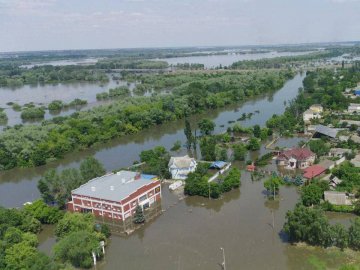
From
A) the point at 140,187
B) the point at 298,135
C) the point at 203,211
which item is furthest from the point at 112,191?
the point at 298,135

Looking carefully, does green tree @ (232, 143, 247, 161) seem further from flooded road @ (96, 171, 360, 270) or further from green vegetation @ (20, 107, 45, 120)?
green vegetation @ (20, 107, 45, 120)

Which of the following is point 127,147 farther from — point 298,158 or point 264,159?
point 298,158

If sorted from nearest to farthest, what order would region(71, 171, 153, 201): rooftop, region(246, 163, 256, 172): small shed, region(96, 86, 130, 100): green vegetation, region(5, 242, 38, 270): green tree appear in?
region(5, 242, 38, 270): green tree
region(71, 171, 153, 201): rooftop
region(246, 163, 256, 172): small shed
region(96, 86, 130, 100): green vegetation

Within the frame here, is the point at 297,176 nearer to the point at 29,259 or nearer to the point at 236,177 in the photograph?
the point at 236,177

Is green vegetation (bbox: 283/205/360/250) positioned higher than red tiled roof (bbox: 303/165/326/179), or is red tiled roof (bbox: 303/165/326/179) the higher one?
green vegetation (bbox: 283/205/360/250)

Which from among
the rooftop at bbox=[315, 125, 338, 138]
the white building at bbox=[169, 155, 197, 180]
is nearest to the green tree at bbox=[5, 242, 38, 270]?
the white building at bbox=[169, 155, 197, 180]

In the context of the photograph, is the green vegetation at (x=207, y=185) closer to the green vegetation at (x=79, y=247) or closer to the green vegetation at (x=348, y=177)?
the green vegetation at (x=348, y=177)

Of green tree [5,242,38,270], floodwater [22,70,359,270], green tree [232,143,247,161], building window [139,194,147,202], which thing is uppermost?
green tree [5,242,38,270]

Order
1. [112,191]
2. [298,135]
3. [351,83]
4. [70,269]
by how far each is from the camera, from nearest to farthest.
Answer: [70,269]
[112,191]
[298,135]
[351,83]
